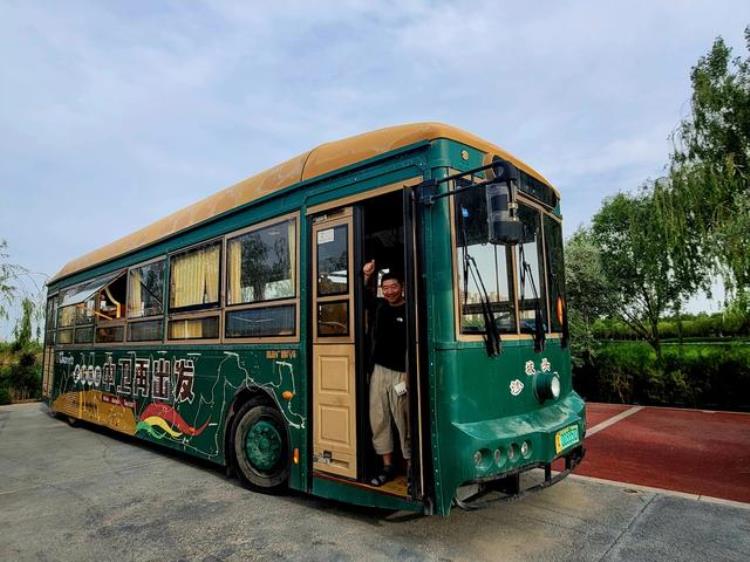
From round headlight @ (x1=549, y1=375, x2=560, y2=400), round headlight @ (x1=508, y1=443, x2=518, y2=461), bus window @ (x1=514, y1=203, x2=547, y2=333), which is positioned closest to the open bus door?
round headlight @ (x1=508, y1=443, x2=518, y2=461)

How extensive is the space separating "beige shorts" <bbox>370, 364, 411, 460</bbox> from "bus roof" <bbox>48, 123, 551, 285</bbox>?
70.9 inches

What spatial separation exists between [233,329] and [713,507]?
16.0 feet

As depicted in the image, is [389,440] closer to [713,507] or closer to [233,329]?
[233,329]

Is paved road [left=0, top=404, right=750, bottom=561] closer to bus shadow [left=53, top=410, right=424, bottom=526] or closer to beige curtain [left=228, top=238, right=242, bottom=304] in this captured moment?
bus shadow [left=53, top=410, right=424, bottom=526]

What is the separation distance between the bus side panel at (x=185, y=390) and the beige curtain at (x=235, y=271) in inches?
22.6

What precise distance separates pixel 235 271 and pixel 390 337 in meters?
2.20

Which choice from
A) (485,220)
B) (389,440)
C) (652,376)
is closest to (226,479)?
(389,440)

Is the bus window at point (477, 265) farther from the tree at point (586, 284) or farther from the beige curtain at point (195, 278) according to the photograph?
the tree at point (586, 284)

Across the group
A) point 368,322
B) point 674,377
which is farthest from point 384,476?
point 674,377

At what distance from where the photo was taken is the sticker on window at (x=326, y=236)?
431cm

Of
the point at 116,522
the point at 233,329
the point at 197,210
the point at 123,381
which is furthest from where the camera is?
the point at 123,381

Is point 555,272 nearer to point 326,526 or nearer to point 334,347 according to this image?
point 334,347

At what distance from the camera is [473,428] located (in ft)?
11.3

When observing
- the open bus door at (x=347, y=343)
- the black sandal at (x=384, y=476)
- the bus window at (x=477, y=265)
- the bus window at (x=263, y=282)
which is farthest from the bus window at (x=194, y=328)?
the bus window at (x=477, y=265)
